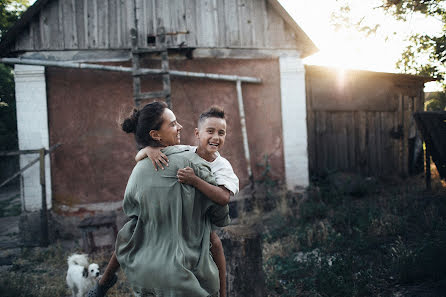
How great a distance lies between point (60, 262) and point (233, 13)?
20.5 ft

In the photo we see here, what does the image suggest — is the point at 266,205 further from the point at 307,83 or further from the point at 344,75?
the point at 344,75

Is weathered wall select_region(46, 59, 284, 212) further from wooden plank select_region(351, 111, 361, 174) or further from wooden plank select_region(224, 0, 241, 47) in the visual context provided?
wooden plank select_region(351, 111, 361, 174)

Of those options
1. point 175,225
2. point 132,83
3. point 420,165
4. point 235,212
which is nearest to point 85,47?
point 132,83

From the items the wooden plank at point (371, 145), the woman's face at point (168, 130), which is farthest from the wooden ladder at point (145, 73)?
the wooden plank at point (371, 145)

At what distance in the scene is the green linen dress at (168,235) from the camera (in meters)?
1.57

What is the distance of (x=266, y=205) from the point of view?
710 centimetres

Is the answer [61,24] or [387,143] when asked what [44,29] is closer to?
[61,24]

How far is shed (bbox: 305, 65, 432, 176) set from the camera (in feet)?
27.5

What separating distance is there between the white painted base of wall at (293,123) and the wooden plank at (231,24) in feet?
3.91

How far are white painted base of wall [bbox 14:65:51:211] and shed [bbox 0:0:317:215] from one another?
0.02 metres

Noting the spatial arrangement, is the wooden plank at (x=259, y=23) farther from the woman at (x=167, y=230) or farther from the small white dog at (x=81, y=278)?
the woman at (x=167, y=230)

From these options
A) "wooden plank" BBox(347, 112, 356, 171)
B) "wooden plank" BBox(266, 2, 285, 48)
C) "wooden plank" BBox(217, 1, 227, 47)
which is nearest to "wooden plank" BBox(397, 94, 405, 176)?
"wooden plank" BBox(347, 112, 356, 171)

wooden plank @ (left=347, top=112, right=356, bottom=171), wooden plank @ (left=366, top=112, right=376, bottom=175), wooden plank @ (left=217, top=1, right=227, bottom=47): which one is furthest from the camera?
wooden plank @ (left=366, top=112, right=376, bottom=175)

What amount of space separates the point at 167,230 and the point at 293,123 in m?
6.22
